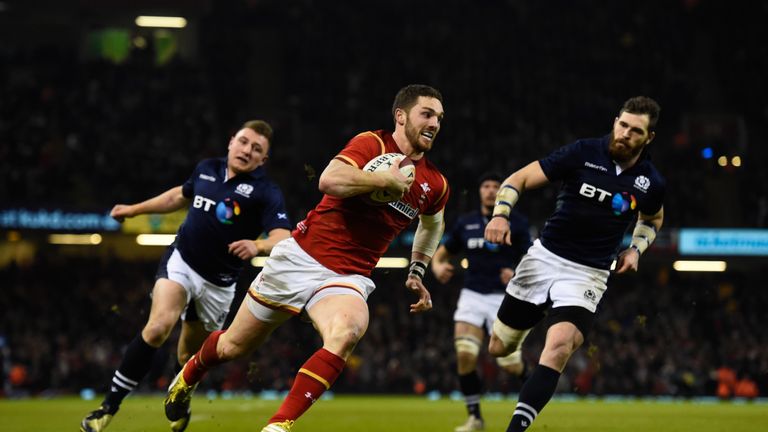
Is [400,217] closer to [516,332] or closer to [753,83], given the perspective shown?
[516,332]

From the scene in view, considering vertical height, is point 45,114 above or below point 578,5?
below

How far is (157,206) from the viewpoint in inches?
384

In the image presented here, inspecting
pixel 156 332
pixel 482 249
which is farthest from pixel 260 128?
pixel 482 249

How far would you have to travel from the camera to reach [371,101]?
102ft

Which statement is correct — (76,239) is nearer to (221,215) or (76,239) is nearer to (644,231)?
(221,215)

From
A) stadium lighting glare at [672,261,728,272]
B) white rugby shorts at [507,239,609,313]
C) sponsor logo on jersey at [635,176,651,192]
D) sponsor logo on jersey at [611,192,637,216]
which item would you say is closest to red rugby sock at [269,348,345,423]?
white rugby shorts at [507,239,609,313]

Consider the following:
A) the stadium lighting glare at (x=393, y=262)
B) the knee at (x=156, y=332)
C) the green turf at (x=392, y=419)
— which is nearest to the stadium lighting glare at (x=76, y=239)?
the stadium lighting glare at (x=393, y=262)

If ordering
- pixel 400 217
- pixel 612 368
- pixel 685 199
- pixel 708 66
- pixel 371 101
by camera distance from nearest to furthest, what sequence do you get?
pixel 400 217 → pixel 612 368 → pixel 685 199 → pixel 371 101 → pixel 708 66

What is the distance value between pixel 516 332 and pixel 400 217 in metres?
2.05

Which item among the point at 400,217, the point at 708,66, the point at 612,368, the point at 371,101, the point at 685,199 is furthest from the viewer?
the point at 708,66

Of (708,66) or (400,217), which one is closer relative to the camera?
(400,217)

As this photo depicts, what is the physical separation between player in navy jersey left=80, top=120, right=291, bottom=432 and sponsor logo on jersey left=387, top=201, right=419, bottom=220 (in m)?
2.09

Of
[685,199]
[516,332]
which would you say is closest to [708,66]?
[685,199]

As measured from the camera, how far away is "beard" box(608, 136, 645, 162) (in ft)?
26.1
